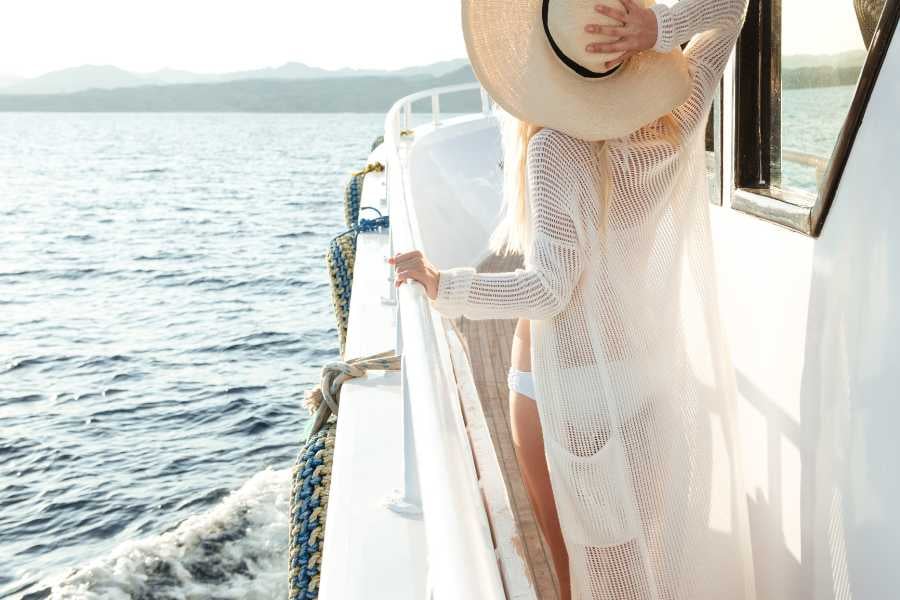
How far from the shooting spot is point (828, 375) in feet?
6.05

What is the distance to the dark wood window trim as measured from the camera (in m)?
1.99

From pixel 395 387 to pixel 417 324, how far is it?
0.97 metres

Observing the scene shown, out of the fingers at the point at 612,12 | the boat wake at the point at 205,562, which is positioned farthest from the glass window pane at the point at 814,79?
the boat wake at the point at 205,562

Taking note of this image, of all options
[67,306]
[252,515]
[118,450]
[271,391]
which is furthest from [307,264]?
[252,515]

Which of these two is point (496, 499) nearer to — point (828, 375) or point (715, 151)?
point (828, 375)

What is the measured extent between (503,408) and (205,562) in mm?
2530

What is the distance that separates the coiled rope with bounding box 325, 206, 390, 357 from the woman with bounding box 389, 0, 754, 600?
2.15 meters

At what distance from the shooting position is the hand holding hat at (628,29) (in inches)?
71.4

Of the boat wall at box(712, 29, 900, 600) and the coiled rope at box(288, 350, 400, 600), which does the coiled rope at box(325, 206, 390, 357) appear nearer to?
the coiled rope at box(288, 350, 400, 600)

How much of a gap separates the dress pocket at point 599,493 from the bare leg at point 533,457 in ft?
0.56

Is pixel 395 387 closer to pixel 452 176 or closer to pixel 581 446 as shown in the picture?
pixel 581 446

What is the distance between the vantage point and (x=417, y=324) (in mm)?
1495

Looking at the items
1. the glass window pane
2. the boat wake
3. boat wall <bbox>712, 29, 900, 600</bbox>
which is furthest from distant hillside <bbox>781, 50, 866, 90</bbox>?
the boat wake

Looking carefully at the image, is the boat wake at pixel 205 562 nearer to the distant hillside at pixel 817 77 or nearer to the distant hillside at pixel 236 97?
the distant hillside at pixel 817 77
